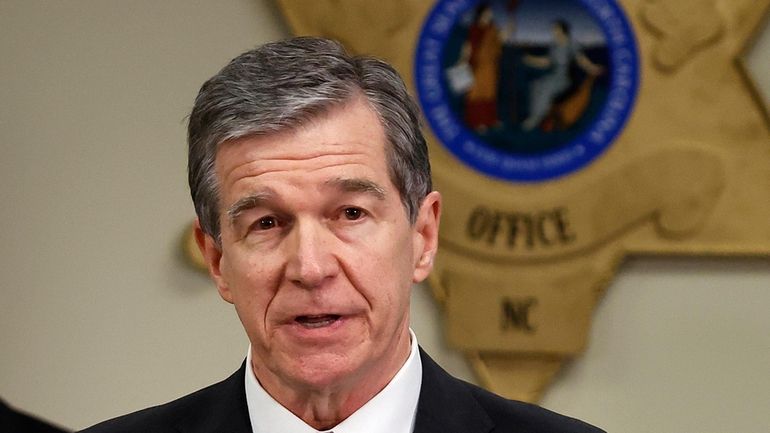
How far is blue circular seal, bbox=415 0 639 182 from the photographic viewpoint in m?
2.61

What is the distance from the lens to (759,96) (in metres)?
2.54

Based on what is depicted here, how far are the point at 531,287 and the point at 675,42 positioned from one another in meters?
0.55

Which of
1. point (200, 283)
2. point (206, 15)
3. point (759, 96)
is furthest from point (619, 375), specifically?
point (206, 15)

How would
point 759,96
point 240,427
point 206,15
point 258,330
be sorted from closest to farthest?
point 258,330, point 240,427, point 759,96, point 206,15

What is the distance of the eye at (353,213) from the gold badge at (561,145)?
1.20 m

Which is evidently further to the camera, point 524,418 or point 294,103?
point 524,418

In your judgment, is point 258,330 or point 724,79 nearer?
point 258,330

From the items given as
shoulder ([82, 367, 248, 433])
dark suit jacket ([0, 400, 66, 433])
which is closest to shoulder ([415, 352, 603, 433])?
shoulder ([82, 367, 248, 433])

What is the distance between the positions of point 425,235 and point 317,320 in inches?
8.2

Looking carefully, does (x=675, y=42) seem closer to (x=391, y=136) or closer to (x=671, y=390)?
(x=671, y=390)

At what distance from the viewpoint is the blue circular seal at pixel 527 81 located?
261 centimetres

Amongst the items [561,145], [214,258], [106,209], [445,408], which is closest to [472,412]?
[445,408]

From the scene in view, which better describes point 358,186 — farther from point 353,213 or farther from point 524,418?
point 524,418

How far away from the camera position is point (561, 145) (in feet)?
8.70
